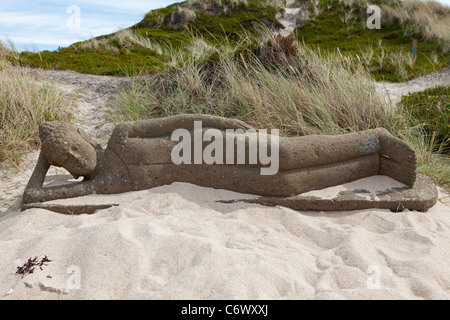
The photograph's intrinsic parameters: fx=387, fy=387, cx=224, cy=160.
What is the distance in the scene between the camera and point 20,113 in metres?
5.00

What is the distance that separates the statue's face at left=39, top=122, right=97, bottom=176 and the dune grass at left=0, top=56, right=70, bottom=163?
1.84 meters

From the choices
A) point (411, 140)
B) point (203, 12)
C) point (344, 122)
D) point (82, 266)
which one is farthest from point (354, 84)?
point (203, 12)

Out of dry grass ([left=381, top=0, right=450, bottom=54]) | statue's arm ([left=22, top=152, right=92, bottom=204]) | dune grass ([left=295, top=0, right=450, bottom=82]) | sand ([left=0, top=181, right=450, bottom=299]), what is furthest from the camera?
dry grass ([left=381, top=0, right=450, bottom=54])

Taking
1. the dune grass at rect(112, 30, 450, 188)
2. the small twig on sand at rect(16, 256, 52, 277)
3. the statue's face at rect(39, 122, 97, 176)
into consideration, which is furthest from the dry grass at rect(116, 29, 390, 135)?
the small twig on sand at rect(16, 256, 52, 277)

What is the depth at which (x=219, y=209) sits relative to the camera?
10.2ft

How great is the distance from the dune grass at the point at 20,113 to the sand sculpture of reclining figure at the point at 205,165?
1.77 m

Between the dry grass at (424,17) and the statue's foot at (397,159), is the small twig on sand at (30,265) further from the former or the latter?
Result: the dry grass at (424,17)

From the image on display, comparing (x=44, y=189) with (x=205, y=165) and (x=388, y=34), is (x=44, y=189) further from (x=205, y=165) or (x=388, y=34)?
(x=388, y=34)

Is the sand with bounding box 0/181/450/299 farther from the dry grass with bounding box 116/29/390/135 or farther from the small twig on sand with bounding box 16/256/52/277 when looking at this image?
the dry grass with bounding box 116/29/390/135

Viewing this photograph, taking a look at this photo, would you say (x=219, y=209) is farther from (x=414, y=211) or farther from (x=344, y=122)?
(x=344, y=122)

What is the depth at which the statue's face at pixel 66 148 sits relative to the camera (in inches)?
121

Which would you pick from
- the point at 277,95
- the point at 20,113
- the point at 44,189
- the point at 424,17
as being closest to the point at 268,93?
the point at 277,95

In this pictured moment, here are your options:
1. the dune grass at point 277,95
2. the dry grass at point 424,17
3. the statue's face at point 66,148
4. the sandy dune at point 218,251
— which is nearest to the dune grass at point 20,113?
the dune grass at point 277,95

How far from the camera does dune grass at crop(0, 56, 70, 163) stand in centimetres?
473
